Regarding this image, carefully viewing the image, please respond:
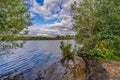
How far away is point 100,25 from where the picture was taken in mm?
28266

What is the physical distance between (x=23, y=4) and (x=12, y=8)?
5.26ft

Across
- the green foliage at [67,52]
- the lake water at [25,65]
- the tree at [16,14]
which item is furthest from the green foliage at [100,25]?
the tree at [16,14]

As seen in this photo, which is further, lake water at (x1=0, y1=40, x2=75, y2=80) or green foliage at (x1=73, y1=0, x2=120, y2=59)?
green foliage at (x1=73, y1=0, x2=120, y2=59)

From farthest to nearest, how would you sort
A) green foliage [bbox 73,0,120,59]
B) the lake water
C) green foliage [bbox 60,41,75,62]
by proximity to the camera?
1. green foliage [bbox 60,41,75,62]
2. green foliage [bbox 73,0,120,59]
3. the lake water

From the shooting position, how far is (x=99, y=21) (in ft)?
91.2

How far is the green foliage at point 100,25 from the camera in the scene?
84.1 feet

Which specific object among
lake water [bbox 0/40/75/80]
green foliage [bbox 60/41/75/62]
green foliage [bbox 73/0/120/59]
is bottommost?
lake water [bbox 0/40/75/80]

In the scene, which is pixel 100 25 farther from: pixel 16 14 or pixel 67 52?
pixel 16 14

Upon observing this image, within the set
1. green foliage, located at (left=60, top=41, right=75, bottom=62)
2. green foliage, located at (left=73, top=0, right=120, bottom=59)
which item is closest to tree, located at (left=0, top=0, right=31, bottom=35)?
green foliage, located at (left=60, top=41, right=75, bottom=62)

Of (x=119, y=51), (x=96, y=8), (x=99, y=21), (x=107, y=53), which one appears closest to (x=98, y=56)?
(x=107, y=53)

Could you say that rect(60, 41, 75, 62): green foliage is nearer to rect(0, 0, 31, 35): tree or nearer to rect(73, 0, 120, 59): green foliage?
rect(73, 0, 120, 59): green foliage

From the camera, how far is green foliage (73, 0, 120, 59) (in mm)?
25641

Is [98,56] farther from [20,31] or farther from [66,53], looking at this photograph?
[20,31]

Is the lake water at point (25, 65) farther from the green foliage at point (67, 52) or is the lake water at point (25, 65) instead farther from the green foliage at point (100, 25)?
the green foliage at point (100, 25)
